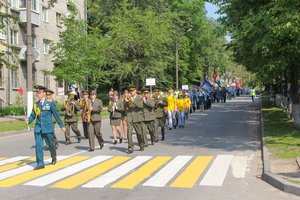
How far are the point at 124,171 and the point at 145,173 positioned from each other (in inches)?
20.1

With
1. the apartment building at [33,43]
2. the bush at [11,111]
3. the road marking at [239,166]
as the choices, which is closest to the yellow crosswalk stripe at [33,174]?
the road marking at [239,166]

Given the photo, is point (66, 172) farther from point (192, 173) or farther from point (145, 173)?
point (192, 173)

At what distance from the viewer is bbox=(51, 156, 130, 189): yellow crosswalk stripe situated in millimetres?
8555

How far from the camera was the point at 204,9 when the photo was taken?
230ft

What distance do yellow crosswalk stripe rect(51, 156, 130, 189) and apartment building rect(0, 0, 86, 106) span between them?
21.4 m

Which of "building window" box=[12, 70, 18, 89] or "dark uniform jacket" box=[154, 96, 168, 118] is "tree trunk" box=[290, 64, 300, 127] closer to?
"dark uniform jacket" box=[154, 96, 168, 118]

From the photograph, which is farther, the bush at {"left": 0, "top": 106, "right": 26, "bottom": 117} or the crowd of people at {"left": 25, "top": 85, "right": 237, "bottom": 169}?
the bush at {"left": 0, "top": 106, "right": 26, "bottom": 117}

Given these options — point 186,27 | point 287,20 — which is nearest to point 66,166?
point 287,20

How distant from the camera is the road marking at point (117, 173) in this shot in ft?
28.0

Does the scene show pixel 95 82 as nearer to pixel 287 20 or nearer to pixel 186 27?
pixel 287 20

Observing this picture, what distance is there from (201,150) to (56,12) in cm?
3457

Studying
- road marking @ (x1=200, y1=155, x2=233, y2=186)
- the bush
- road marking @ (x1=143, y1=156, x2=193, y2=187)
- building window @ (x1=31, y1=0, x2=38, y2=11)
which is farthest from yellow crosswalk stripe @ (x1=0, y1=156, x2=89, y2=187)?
building window @ (x1=31, y1=0, x2=38, y2=11)

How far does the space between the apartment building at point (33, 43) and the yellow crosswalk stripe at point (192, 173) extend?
2208cm

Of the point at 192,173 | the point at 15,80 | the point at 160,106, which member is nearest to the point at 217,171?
the point at 192,173
